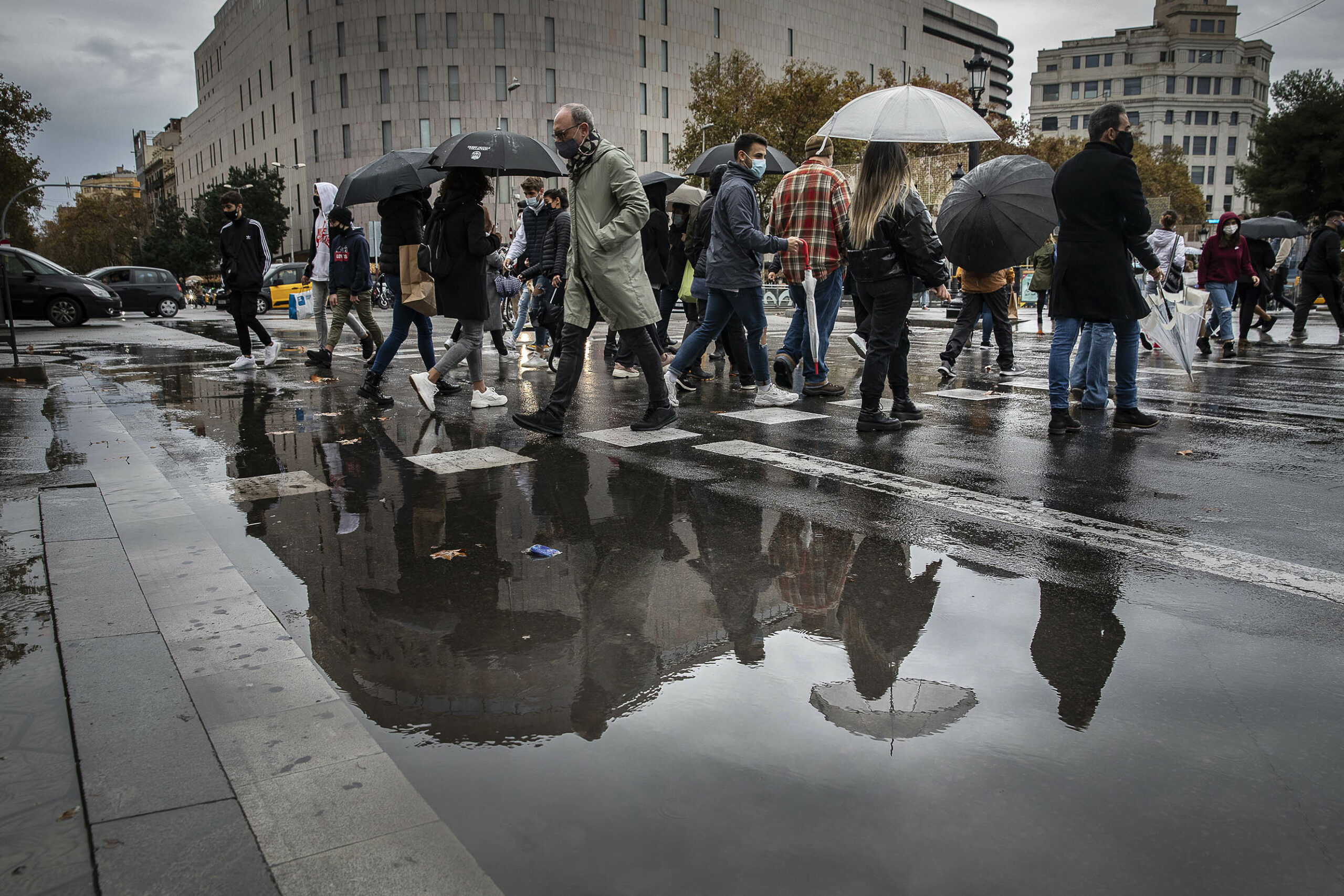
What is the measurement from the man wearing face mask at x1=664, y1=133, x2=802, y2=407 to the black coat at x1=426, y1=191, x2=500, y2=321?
1.70 m

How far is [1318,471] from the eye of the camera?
569 centimetres

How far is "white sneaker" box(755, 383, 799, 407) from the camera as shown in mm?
8430

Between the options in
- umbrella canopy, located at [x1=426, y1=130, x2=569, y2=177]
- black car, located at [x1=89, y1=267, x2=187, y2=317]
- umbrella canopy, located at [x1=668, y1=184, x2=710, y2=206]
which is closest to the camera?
umbrella canopy, located at [x1=426, y1=130, x2=569, y2=177]

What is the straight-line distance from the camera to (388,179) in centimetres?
941

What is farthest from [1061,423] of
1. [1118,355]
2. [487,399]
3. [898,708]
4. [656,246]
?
[656,246]

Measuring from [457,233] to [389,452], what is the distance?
2.29m


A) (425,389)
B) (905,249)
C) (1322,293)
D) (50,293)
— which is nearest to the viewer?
(905,249)

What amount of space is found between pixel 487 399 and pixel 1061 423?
457cm

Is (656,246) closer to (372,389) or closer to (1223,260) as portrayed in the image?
(372,389)

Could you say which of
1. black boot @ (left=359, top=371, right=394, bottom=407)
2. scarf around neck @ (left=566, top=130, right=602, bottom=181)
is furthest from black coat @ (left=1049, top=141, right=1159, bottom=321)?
black boot @ (left=359, top=371, right=394, bottom=407)

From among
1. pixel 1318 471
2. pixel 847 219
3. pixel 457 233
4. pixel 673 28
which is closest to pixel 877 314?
pixel 847 219

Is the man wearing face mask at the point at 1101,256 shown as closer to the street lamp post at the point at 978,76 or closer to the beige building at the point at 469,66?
the street lamp post at the point at 978,76

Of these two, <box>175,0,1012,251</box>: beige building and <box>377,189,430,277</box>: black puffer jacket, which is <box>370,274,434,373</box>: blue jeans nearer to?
<box>377,189,430,277</box>: black puffer jacket

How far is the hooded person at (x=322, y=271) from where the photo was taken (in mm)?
11391
